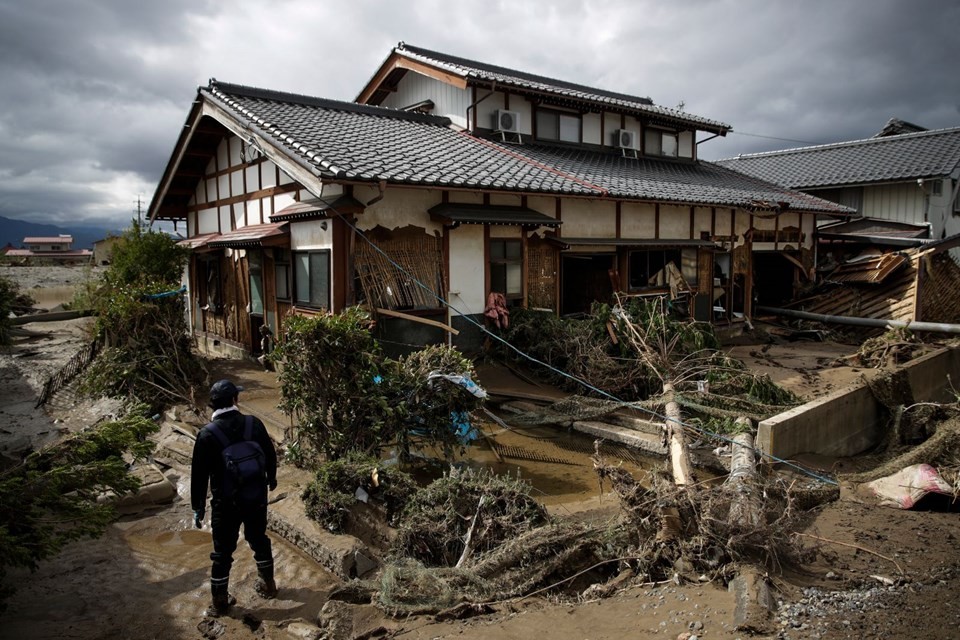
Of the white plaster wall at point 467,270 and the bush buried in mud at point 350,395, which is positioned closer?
the bush buried in mud at point 350,395

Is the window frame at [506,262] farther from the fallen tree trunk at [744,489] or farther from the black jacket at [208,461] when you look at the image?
the black jacket at [208,461]

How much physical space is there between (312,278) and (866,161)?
72.4ft

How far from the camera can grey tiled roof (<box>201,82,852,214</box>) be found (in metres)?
9.62

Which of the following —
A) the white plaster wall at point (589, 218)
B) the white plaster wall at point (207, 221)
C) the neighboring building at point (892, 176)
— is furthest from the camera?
the neighboring building at point (892, 176)

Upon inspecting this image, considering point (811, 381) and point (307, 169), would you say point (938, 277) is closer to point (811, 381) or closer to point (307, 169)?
point (811, 381)

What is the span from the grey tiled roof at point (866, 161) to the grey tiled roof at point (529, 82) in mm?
6941

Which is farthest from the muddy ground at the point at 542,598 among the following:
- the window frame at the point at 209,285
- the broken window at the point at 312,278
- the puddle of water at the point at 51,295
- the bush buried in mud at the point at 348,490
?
the puddle of water at the point at 51,295

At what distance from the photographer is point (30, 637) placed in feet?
13.3

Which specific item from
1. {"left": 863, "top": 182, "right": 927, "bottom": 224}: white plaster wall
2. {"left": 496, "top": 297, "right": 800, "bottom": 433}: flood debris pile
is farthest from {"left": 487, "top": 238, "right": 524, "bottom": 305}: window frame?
{"left": 863, "top": 182, "right": 927, "bottom": 224}: white plaster wall

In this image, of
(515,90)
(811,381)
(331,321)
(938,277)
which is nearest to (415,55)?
(515,90)

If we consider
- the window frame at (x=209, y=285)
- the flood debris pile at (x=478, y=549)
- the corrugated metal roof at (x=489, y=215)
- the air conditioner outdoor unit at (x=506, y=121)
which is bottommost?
the flood debris pile at (x=478, y=549)

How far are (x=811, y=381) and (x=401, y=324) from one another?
25.3ft

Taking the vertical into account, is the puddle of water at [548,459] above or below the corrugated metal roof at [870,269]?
below

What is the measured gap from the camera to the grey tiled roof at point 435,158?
9.62 m
